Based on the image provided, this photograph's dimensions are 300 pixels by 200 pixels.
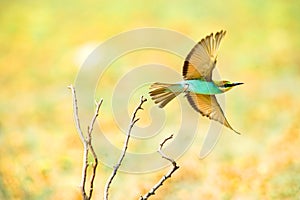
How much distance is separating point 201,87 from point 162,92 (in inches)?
5.4

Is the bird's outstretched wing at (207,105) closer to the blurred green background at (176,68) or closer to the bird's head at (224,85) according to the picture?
the bird's head at (224,85)

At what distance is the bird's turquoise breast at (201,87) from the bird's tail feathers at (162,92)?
0.06m

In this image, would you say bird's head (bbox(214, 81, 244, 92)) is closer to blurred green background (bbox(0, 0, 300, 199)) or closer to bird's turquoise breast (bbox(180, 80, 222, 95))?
bird's turquoise breast (bbox(180, 80, 222, 95))

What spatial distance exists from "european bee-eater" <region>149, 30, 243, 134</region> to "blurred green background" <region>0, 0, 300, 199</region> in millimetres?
839

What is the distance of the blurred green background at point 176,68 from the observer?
300 cm

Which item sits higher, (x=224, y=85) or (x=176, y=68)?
(x=176, y=68)

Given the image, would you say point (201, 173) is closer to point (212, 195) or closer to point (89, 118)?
point (212, 195)

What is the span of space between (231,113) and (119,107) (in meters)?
0.89

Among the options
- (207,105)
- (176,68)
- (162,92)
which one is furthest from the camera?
(176,68)

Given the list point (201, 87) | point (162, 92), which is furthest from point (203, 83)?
point (162, 92)

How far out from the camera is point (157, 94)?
184 centimetres

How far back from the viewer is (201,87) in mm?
1913

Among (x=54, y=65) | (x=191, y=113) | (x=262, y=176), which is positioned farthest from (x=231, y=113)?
(x=54, y=65)

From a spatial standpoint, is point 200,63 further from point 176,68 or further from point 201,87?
point 176,68
